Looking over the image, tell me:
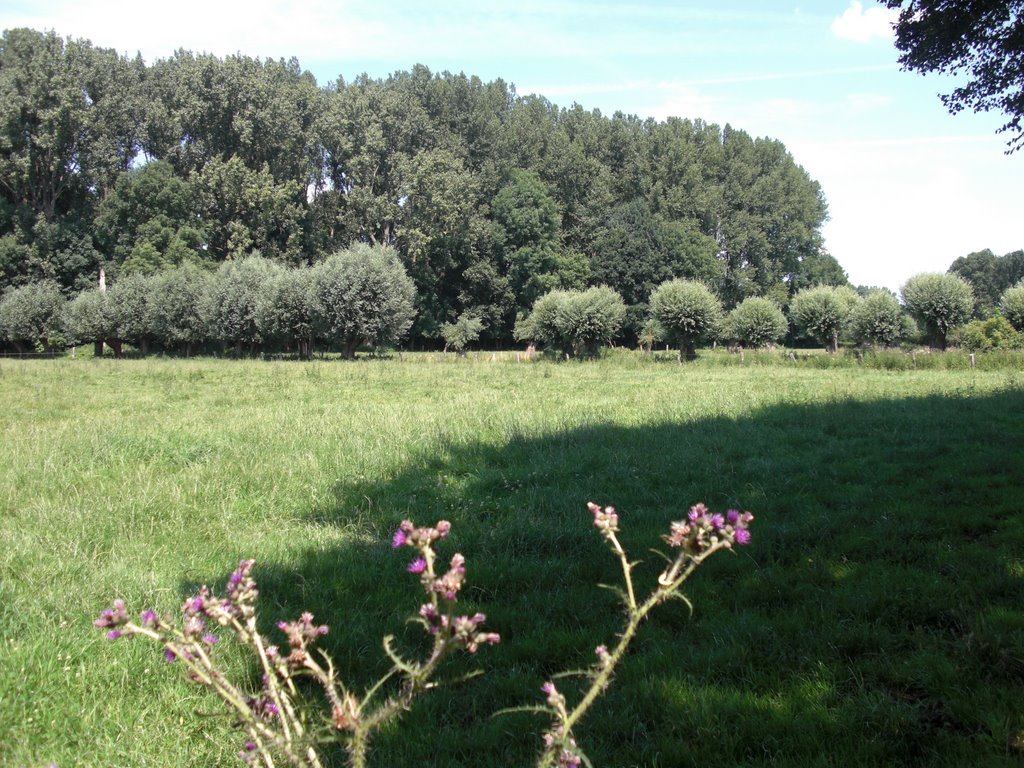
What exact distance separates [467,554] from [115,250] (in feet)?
195

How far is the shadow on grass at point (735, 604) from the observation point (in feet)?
10.7

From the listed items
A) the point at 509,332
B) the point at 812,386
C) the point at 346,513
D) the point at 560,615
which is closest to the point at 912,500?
the point at 560,615

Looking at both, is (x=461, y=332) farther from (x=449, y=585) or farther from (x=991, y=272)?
(x=991, y=272)

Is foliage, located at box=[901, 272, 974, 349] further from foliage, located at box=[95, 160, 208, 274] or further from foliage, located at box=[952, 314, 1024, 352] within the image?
foliage, located at box=[95, 160, 208, 274]

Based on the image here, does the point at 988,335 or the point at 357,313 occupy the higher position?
the point at 357,313

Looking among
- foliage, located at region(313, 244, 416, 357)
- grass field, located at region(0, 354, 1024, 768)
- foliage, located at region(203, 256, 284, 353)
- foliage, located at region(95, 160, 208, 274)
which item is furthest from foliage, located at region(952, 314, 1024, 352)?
foliage, located at region(95, 160, 208, 274)

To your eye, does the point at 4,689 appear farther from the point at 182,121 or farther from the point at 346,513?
the point at 182,121

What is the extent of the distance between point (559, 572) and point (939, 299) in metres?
43.4

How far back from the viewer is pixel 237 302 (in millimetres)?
44000

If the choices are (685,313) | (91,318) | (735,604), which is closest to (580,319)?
(685,313)

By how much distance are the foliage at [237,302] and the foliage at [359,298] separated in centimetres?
414

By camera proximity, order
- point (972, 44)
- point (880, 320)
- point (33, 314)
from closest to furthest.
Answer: point (972, 44) → point (880, 320) → point (33, 314)

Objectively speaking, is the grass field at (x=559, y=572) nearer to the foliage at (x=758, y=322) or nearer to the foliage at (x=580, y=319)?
the foliage at (x=580, y=319)

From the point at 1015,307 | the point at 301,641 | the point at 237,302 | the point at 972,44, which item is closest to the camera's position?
the point at 301,641
